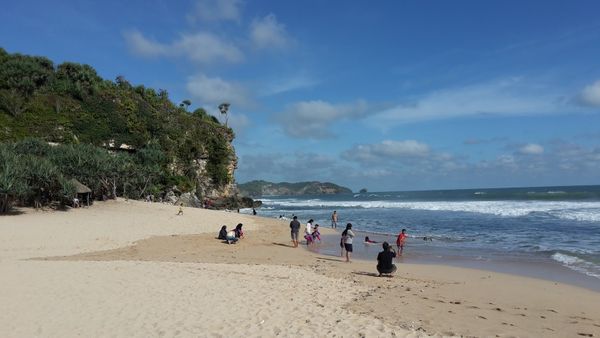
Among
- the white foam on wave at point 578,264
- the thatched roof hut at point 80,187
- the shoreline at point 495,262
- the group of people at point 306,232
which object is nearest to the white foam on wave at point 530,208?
the white foam on wave at point 578,264

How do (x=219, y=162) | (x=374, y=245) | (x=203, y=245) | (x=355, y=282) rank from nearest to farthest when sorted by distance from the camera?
1. (x=355, y=282)
2. (x=203, y=245)
3. (x=374, y=245)
4. (x=219, y=162)

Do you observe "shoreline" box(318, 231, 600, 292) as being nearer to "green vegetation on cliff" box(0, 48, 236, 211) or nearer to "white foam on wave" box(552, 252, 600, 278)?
"white foam on wave" box(552, 252, 600, 278)

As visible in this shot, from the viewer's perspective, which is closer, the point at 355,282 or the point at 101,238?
the point at 355,282

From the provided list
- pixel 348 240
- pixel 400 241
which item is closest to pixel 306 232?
pixel 400 241

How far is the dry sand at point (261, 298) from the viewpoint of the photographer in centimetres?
755

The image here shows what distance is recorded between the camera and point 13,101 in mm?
49031

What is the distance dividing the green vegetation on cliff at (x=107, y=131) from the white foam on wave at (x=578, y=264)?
3023 centimetres

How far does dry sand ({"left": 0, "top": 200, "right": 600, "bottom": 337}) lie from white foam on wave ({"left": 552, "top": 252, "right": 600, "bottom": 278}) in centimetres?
271

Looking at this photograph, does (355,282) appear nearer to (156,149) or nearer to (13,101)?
(156,149)

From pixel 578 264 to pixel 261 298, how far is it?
1280 centimetres

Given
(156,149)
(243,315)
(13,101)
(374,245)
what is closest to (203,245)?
(374,245)

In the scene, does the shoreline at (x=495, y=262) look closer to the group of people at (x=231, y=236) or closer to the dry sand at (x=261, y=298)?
the dry sand at (x=261, y=298)

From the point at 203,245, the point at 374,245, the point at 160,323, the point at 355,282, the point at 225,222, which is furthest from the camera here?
the point at 225,222

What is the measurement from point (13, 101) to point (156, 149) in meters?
17.0
